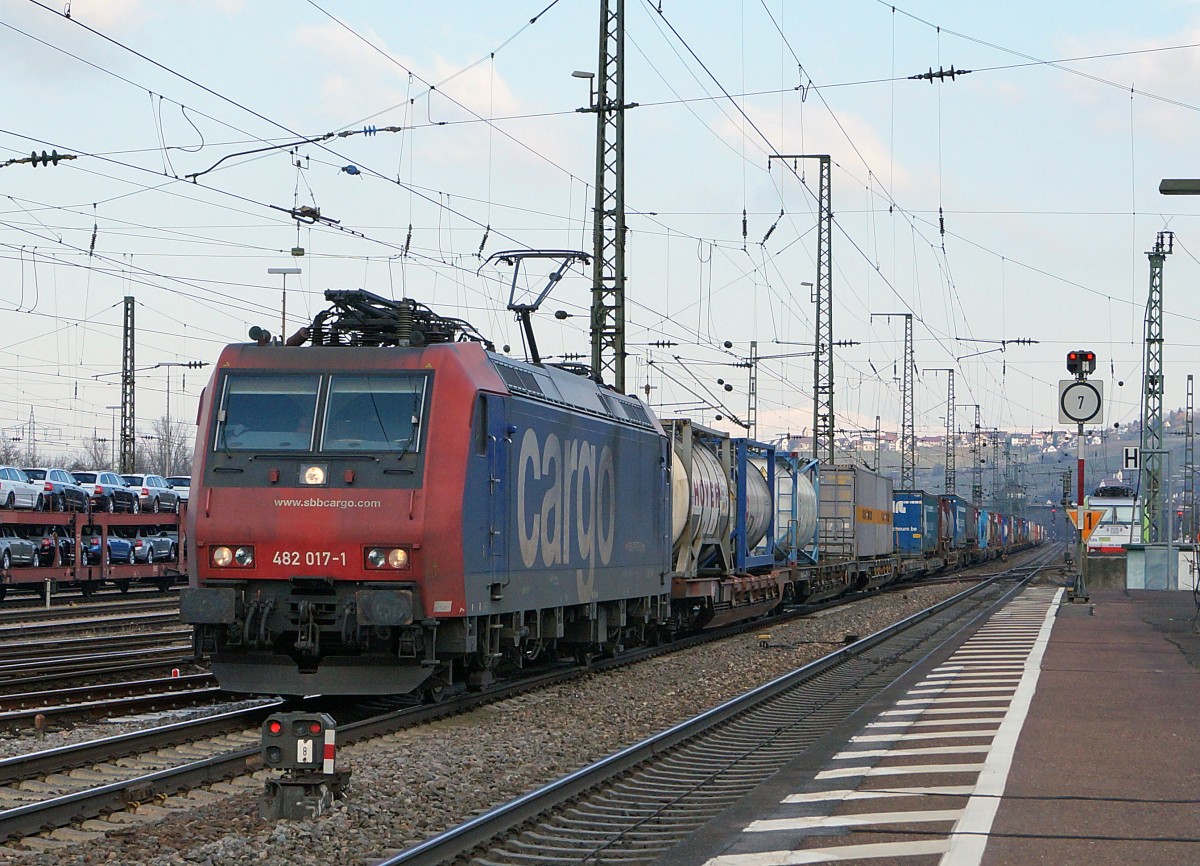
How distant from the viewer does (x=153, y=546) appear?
41438 millimetres

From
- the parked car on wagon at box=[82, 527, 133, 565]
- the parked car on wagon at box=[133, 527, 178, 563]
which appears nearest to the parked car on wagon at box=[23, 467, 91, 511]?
the parked car on wagon at box=[82, 527, 133, 565]

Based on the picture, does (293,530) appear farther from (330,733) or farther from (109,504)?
(109,504)

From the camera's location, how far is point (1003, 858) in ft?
25.4

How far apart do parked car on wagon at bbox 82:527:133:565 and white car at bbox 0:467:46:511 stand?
1.47 meters

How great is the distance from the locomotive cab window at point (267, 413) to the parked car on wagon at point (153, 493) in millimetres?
31591

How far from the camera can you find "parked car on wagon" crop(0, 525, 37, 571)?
3422 centimetres

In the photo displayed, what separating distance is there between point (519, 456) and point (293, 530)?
2587mm

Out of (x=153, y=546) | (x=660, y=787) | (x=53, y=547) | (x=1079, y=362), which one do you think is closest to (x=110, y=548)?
(x=153, y=546)

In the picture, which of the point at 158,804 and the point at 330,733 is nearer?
the point at 330,733

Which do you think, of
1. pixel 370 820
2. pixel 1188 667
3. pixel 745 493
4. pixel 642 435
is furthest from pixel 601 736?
pixel 745 493

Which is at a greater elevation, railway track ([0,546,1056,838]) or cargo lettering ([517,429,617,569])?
cargo lettering ([517,429,617,569])

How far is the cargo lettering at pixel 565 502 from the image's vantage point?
1525 centimetres

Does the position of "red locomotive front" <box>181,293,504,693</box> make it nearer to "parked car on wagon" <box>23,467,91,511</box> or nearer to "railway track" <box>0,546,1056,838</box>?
"railway track" <box>0,546,1056,838</box>

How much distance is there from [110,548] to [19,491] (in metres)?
3.38
